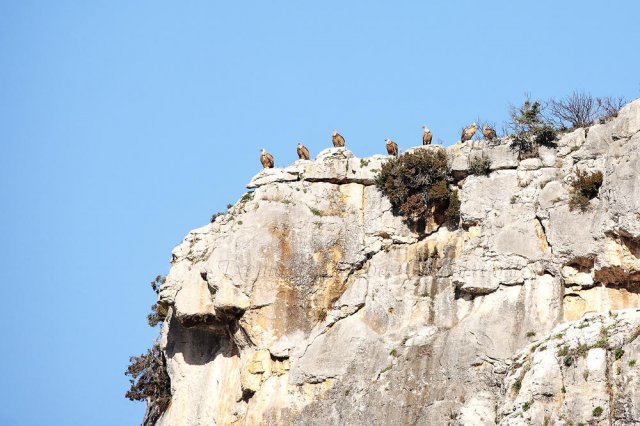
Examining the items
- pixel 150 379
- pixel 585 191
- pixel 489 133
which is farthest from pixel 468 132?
pixel 150 379

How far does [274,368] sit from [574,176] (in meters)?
10.5

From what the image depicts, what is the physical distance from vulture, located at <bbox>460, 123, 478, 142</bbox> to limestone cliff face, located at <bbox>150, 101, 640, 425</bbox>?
2.36ft

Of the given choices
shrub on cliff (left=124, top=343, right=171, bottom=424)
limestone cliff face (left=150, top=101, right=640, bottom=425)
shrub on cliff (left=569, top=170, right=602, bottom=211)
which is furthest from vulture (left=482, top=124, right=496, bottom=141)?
shrub on cliff (left=124, top=343, right=171, bottom=424)

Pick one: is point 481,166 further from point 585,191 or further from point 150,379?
point 150,379

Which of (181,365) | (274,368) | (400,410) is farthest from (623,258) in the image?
(181,365)

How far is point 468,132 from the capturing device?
4400 cm

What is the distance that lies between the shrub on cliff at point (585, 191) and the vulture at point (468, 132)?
5000 mm

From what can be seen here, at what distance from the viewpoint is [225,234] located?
146 ft

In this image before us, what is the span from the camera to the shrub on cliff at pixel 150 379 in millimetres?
47375

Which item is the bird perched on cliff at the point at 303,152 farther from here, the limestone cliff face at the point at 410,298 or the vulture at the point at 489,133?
the vulture at the point at 489,133

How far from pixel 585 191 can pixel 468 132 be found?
215 inches

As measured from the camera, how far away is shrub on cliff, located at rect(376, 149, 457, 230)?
42.7 m

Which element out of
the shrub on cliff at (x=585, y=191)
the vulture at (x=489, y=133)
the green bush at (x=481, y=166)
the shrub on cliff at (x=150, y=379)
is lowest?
the shrub on cliff at (x=150, y=379)

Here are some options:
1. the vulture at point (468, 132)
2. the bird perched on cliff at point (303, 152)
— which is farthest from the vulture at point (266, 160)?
the vulture at point (468, 132)
